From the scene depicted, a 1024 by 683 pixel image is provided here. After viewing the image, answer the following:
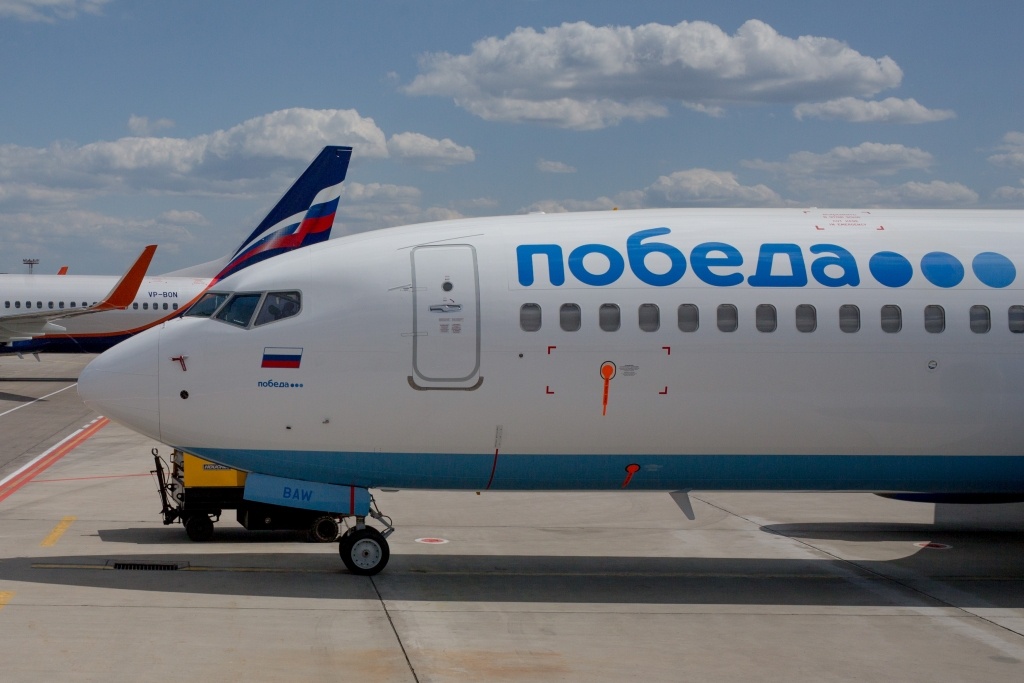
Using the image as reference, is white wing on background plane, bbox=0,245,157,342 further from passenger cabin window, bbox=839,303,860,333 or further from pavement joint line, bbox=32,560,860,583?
passenger cabin window, bbox=839,303,860,333

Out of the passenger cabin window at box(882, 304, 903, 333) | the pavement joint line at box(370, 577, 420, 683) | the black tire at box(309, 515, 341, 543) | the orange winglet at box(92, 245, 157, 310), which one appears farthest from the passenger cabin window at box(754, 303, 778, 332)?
the orange winglet at box(92, 245, 157, 310)

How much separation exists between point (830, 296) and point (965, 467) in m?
2.76

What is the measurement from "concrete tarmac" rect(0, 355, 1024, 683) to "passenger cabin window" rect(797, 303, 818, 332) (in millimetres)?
3131

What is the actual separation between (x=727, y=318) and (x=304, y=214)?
23991mm

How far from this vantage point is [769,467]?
13422mm

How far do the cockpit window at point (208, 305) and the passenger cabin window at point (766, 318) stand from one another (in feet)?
20.5

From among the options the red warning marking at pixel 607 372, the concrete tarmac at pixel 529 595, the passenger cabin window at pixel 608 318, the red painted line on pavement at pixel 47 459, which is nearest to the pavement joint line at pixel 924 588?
the concrete tarmac at pixel 529 595

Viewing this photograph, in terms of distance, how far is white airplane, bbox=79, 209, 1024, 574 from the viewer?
12867 mm

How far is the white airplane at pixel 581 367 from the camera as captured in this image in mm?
12867

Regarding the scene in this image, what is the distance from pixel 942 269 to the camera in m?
13.5

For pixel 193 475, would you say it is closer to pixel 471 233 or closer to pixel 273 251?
pixel 471 233

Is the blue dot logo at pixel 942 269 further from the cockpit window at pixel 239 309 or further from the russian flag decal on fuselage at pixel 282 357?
the cockpit window at pixel 239 309

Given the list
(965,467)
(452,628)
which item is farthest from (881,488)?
(452,628)

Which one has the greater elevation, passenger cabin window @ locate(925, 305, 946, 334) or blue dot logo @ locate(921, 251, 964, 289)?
blue dot logo @ locate(921, 251, 964, 289)
